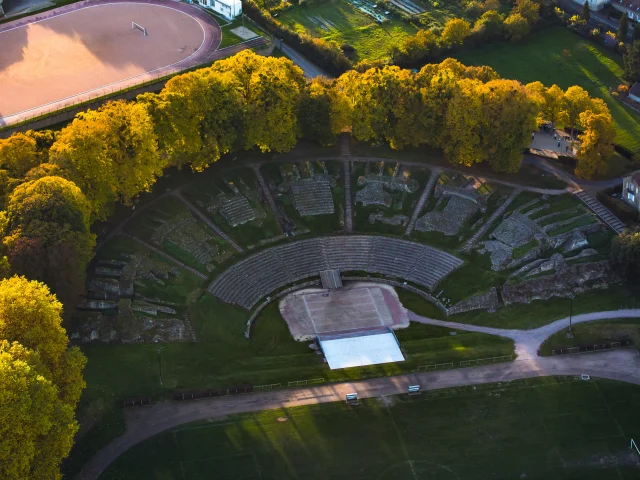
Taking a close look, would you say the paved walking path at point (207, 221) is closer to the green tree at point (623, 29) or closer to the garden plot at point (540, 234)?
the garden plot at point (540, 234)

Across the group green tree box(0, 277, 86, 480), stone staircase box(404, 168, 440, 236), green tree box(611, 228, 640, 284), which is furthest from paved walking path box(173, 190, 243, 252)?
green tree box(611, 228, 640, 284)

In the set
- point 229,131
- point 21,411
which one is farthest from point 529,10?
point 21,411

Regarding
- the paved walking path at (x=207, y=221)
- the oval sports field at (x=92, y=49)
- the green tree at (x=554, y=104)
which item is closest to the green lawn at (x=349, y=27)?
the oval sports field at (x=92, y=49)

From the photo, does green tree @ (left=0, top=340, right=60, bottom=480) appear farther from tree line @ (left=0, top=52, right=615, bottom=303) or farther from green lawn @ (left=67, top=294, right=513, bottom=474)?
tree line @ (left=0, top=52, right=615, bottom=303)

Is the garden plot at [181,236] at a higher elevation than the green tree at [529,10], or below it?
below

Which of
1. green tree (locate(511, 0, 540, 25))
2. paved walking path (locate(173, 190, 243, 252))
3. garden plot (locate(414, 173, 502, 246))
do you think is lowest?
garden plot (locate(414, 173, 502, 246))

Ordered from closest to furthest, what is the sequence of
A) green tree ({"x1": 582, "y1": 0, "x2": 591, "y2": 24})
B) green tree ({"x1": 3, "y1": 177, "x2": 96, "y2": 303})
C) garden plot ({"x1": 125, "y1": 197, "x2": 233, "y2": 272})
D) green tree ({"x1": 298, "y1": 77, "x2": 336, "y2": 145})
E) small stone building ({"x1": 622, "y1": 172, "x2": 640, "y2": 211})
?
1. green tree ({"x1": 3, "y1": 177, "x2": 96, "y2": 303})
2. garden plot ({"x1": 125, "y1": 197, "x2": 233, "y2": 272})
3. small stone building ({"x1": 622, "y1": 172, "x2": 640, "y2": 211})
4. green tree ({"x1": 298, "y1": 77, "x2": 336, "y2": 145})
5. green tree ({"x1": 582, "y1": 0, "x2": 591, "y2": 24})
